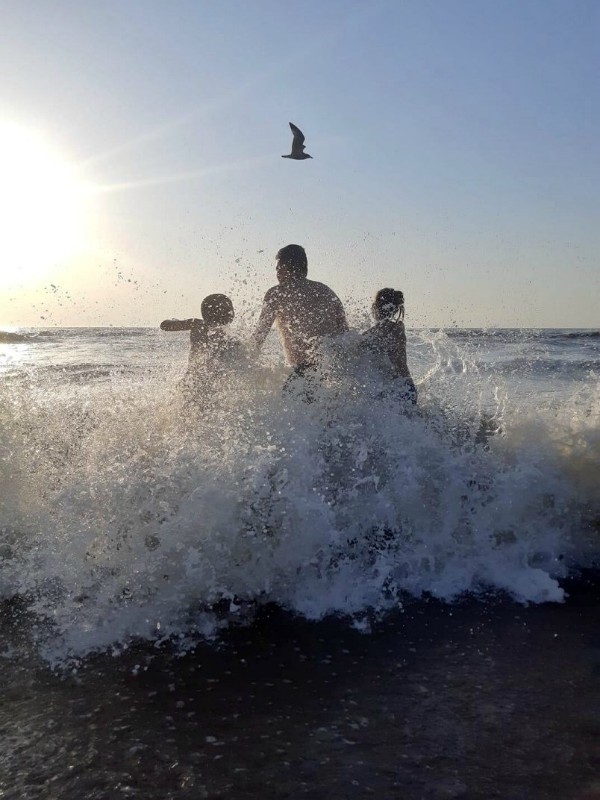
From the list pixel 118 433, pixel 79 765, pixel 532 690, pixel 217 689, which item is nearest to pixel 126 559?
pixel 217 689

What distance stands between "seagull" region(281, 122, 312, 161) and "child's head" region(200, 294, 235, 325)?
6.44ft

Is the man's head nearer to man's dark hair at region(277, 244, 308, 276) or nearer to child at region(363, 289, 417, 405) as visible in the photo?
man's dark hair at region(277, 244, 308, 276)

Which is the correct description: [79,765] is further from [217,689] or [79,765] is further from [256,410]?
[256,410]

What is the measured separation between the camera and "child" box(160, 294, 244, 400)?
6.06m

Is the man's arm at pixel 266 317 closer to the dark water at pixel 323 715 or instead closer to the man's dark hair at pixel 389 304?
the man's dark hair at pixel 389 304

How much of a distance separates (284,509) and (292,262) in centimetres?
246

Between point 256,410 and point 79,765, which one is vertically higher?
point 256,410

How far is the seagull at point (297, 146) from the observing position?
277 inches

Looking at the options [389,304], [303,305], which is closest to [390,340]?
[389,304]

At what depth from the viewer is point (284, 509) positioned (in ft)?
13.9

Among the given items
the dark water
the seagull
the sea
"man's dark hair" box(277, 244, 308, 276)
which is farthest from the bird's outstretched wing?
the dark water

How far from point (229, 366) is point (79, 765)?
4.00m

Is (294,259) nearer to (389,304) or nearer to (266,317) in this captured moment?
(266,317)

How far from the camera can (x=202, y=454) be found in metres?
4.61
